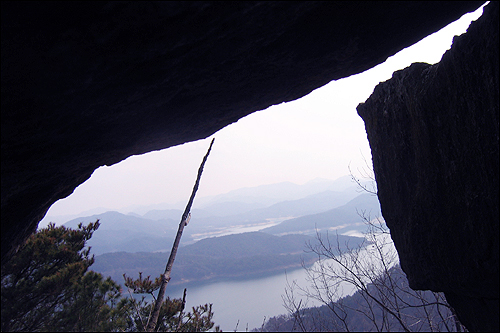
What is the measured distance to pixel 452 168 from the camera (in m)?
2.42

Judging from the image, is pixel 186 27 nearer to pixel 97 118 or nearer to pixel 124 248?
pixel 97 118

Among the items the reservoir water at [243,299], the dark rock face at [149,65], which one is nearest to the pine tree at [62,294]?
the dark rock face at [149,65]

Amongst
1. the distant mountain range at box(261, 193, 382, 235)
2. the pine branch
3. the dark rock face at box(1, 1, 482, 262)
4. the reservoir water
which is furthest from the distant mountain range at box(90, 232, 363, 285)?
the dark rock face at box(1, 1, 482, 262)

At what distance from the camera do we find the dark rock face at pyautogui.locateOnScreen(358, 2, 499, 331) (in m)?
2.04

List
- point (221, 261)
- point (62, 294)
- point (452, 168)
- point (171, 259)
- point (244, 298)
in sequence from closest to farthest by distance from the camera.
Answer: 1. point (452, 168)
2. point (171, 259)
3. point (62, 294)
4. point (244, 298)
5. point (221, 261)

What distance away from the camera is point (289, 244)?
72.1m

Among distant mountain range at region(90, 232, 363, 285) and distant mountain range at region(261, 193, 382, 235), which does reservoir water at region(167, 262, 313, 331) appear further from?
distant mountain range at region(261, 193, 382, 235)

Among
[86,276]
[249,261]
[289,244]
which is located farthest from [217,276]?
[86,276]

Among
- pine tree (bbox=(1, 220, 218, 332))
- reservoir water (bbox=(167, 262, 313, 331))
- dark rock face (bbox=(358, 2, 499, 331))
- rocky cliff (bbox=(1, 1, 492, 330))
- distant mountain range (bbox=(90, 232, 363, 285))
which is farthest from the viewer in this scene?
distant mountain range (bbox=(90, 232, 363, 285))

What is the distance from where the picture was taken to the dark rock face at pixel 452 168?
2045 mm

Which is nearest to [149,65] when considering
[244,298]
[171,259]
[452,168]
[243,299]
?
[171,259]

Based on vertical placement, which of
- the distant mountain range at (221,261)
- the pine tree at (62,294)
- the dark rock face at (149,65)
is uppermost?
the dark rock face at (149,65)

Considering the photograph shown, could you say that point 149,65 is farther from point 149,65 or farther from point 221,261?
point 221,261

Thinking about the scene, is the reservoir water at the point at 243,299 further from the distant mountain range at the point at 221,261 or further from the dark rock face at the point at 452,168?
the dark rock face at the point at 452,168
